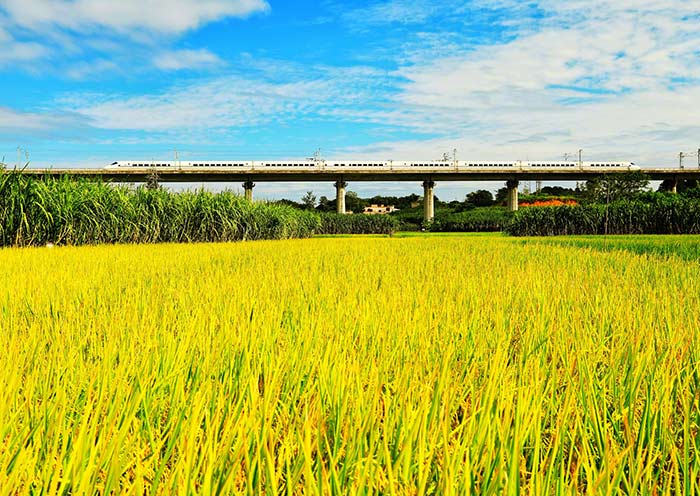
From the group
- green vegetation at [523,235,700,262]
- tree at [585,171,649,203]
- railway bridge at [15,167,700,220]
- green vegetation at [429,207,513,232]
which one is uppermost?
railway bridge at [15,167,700,220]

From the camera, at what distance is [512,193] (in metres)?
47.7

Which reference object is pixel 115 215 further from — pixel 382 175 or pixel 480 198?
pixel 480 198

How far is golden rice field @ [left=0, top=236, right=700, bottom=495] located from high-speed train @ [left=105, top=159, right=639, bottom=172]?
44201mm

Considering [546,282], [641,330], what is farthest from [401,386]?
[546,282]

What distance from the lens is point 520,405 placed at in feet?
4.05

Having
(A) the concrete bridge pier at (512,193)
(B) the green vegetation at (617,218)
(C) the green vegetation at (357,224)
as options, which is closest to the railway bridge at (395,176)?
(A) the concrete bridge pier at (512,193)

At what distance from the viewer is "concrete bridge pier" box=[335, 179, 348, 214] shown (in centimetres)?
4751

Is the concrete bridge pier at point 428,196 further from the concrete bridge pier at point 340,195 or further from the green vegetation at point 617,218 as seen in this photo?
the green vegetation at point 617,218

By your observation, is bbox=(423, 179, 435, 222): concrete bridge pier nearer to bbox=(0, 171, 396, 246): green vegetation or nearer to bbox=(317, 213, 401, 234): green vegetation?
bbox=(317, 213, 401, 234): green vegetation

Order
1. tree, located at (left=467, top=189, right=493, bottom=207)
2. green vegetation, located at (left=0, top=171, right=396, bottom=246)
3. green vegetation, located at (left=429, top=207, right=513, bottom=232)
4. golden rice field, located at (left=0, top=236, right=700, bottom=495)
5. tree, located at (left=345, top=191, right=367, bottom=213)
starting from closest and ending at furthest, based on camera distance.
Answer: golden rice field, located at (left=0, top=236, right=700, bottom=495) < green vegetation, located at (left=0, top=171, right=396, bottom=246) < green vegetation, located at (left=429, top=207, right=513, bottom=232) < tree, located at (left=467, top=189, right=493, bottom=207) < tree, located at (left=345, top=191, right=367, bottom=213)

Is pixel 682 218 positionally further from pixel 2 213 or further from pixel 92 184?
pixel 2 213

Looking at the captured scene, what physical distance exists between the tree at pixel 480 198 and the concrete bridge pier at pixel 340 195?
20.6 meters

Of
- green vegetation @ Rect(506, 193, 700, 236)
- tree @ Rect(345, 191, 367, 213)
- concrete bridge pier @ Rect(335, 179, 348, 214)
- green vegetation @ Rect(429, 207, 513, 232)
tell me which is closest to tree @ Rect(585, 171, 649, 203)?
green vegetation @ Rect(429, 207, 513, 232)

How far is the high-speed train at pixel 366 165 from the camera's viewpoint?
1855 inches
